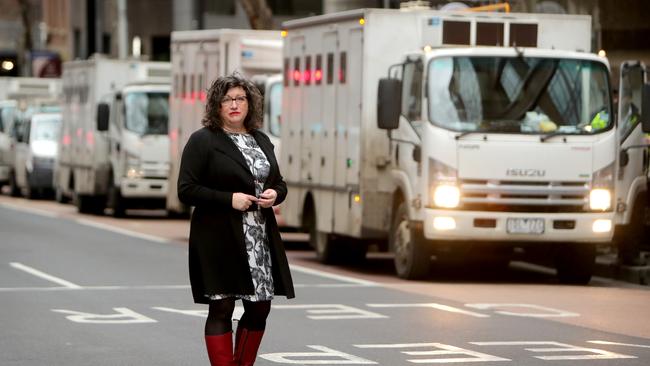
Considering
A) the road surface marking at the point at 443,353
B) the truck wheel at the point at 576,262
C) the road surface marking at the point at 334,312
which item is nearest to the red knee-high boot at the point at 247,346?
the road surface marking at the point at 443,353

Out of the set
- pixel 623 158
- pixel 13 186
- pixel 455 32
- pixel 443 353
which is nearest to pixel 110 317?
pixel 443 353

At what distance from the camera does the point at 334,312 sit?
52.7ft

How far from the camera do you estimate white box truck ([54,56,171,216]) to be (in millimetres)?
33844

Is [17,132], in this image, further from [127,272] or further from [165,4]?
[127,272]

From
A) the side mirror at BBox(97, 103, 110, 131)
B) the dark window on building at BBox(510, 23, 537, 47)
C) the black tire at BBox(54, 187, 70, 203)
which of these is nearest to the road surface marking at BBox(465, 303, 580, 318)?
the dark window on building at BBox(510, 23, 537, 47)

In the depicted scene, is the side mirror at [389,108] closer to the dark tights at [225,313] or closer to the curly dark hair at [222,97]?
the curly dark hair at [222,97]

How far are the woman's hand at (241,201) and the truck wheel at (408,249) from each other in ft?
33.9

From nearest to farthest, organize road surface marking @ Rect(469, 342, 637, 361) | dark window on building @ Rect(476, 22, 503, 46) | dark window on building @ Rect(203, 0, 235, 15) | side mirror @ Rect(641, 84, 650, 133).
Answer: road surface marking @ Rect(469, 342, 637, 361) < side mirror @ Rect(641, 84, 650, 133) < dark window on building @ Rect(476, 22, 503, 46) < dark window on building @ Rect(203, 0, 235, 15)

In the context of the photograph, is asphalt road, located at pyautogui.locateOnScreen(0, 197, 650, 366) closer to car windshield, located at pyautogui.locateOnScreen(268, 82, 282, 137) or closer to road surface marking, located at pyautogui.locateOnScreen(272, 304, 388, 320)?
road surface marking, located at pyautogui.locateOnScreen(272, 304, 388, 320)

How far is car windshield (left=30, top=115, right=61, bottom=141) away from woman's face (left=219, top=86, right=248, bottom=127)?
117 feet

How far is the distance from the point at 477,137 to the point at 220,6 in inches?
1652

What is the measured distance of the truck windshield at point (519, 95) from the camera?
63.7ft

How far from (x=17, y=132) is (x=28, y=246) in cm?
2221

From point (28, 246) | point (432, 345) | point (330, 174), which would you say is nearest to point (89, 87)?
point (28, 246)
